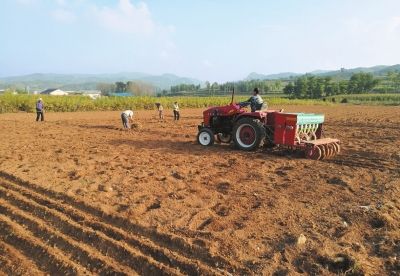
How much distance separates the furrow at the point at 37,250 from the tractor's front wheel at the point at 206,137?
6724 mm

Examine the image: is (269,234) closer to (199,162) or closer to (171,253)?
(171,253)

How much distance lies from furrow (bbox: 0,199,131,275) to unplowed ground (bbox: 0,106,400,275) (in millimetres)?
15

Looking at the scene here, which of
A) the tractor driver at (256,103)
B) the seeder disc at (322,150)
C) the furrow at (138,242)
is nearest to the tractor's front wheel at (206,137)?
the tractor driver at (256,103)

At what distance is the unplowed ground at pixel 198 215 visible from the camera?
4133mm

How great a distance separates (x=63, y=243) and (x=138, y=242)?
0.91 metres

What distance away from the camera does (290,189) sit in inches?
263

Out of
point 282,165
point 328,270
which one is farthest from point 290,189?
point 328,270

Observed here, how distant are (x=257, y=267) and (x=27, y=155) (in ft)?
24.9

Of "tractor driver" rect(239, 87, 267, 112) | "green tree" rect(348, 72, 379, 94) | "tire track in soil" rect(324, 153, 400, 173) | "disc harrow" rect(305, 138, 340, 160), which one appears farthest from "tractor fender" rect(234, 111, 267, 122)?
"green tree" rect(348, 72, 379, 94)

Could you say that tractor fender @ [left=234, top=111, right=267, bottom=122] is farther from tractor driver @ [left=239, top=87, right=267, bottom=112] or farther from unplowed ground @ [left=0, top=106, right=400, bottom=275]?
unplowed ground @ [left=0, top=106, right=400, bottom=275]

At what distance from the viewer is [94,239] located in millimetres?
4652

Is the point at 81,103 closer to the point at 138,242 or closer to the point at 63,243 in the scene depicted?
the point at 63,243

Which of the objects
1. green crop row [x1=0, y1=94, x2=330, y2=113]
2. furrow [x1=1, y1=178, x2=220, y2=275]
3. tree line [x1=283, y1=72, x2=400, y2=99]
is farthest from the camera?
tree line [x1=283, y1=72, x2=400, y2=99]

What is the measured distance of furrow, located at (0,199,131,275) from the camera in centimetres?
405
